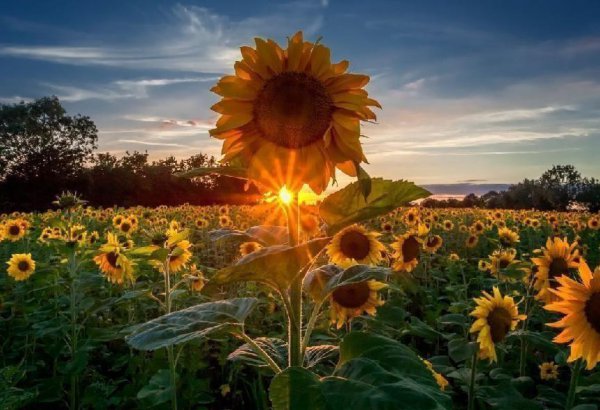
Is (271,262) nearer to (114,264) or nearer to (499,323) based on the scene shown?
(499,323)

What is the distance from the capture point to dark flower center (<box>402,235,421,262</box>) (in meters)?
6.23

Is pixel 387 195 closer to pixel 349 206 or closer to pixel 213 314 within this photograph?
pixel 349 206

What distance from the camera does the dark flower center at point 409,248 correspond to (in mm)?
6234

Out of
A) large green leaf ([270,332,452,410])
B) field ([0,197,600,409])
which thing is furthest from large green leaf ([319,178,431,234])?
large green leaf ([270,332,452,410])

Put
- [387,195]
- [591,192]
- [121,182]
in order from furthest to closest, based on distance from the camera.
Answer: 1. [591,192]
2. [121,182]
3. [387,195]

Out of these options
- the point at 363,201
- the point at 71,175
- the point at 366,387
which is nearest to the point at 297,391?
the point at 366,387

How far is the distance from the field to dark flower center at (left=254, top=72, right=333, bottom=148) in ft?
0.68

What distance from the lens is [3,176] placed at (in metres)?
43.3

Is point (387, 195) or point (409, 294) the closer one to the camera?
point (387, 195)

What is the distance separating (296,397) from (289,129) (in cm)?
75

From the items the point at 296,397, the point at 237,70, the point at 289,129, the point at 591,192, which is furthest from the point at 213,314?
the point at 591,192

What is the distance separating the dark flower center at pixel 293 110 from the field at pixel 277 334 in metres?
0.21

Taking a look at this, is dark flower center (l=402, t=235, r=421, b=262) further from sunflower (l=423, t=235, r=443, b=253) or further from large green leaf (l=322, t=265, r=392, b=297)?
large green leaf (l=322, t=265, r=392, b=297)

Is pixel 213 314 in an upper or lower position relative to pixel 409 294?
upper
